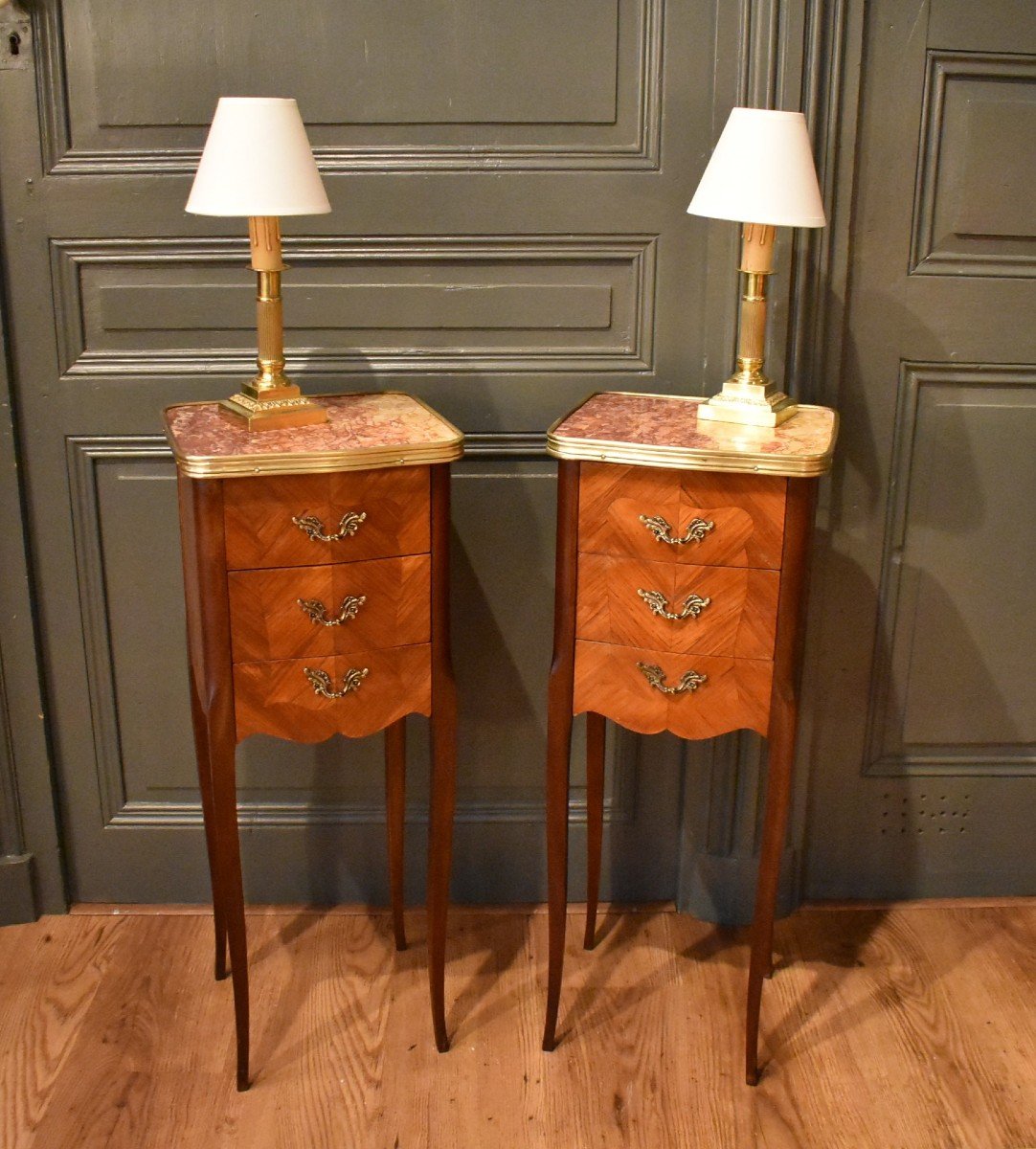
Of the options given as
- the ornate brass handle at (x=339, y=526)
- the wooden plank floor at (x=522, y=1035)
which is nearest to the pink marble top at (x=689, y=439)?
the ornate brass handle at (x=339, y=526)

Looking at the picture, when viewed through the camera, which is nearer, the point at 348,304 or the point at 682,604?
the point at 682,604

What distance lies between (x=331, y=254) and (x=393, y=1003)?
130 cm

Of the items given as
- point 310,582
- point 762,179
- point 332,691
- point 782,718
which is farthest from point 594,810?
point 762,179

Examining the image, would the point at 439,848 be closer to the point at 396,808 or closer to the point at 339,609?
the point at 396,808

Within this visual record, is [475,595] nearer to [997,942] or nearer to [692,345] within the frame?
[692,345]

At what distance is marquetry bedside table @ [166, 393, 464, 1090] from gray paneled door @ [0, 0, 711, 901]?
30cm

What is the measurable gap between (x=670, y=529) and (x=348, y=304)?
74cm

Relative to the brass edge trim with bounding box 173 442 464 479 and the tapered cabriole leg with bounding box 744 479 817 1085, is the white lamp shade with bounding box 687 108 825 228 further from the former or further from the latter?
the brass edge trim with bounding box 173 442 464 479

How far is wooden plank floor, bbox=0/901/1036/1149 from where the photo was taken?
1864 mm

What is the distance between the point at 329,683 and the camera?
1.81 meters

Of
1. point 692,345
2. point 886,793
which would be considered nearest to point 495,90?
point 692,345

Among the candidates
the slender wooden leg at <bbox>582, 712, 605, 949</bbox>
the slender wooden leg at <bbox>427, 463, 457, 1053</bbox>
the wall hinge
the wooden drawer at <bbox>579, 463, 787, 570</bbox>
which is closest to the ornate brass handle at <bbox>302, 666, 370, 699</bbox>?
the slender wooden leg at <bbox>427, 463, 457, 1053</bbox>

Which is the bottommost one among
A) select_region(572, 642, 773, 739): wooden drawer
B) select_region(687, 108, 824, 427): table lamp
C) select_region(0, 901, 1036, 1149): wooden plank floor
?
select_region(0, 901, 1036, 1149): wooden plank floor

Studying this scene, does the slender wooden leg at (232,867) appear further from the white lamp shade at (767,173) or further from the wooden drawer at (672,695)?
the white lamp shade at (767,173)
